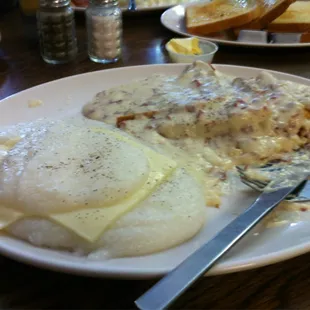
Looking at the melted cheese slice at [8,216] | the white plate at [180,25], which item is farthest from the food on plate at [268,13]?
the melted cheese slice at [8,216]

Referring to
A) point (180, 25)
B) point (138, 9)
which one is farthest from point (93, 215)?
point (138, 9)

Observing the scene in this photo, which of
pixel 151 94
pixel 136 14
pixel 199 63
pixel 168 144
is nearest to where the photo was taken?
pixel 168 144

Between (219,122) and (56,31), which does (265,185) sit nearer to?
(219,122)

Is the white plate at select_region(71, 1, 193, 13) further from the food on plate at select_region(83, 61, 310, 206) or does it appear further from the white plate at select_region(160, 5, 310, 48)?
the food on plate at select_region(83, 61, 310, 206)

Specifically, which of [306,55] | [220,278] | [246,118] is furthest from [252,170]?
[306,55]

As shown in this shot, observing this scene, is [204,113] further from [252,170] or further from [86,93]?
[86,93]
